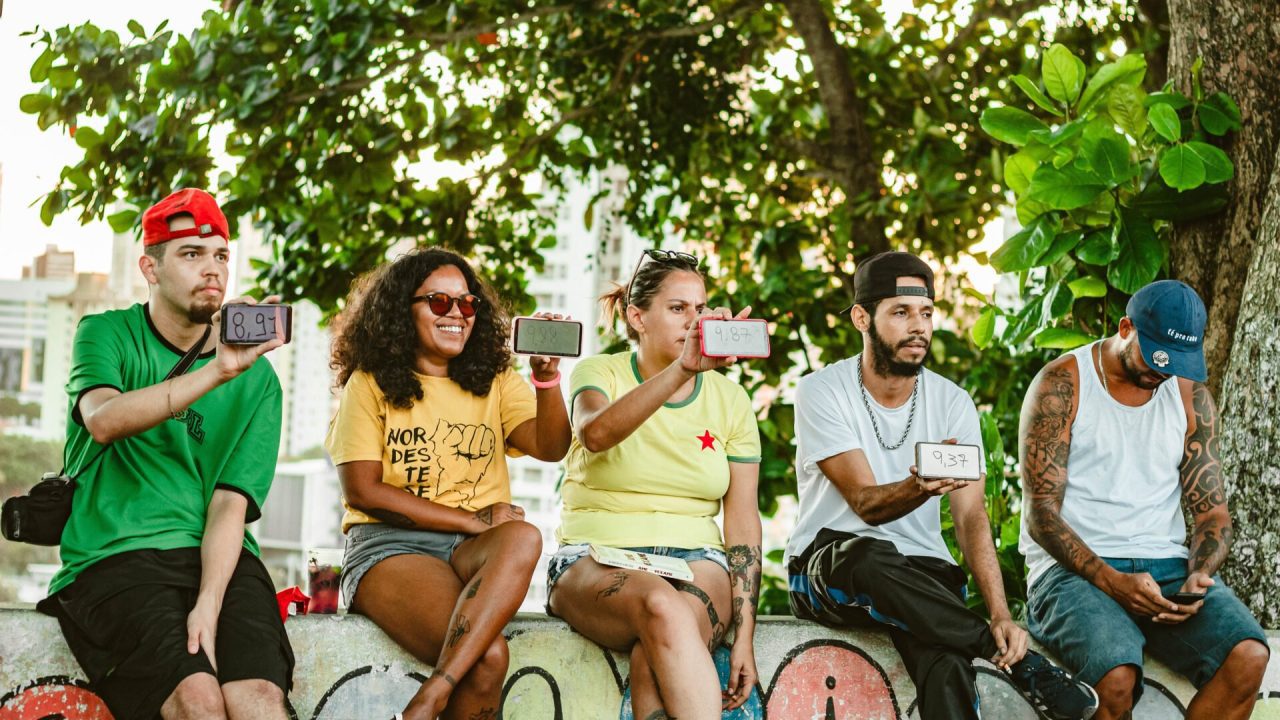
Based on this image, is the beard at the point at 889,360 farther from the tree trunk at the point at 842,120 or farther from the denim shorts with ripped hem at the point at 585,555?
Answer: the tree trunk at the point at 842,120

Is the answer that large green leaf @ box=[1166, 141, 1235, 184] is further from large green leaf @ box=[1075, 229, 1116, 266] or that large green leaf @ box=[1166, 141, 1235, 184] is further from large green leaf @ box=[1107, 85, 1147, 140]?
large green leaf @ box=[1075, 229, 1116, 266]

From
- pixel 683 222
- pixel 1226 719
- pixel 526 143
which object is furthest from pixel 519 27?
pixel 1226 719

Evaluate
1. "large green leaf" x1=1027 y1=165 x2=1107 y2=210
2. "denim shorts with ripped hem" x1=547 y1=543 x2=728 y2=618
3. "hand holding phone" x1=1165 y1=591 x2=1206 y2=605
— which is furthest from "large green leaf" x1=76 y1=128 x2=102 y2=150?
"hand holding phone" x1=1165 y1=591 x2=1206 y2=605

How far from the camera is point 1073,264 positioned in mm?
4738

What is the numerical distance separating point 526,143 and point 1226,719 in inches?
199

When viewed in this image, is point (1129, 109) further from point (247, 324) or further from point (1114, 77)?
point (247, 324)

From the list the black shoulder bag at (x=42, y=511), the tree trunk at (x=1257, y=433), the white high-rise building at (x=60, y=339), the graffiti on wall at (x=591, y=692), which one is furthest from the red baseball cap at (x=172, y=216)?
the white high-rise building at (x=60, y=339)

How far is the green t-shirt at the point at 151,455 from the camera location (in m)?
3.21

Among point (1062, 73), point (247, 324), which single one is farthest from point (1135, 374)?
point (247, 324)

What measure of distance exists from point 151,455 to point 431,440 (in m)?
0.83

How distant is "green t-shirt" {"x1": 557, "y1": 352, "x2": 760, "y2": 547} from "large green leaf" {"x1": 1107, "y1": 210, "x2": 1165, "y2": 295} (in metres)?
1.74

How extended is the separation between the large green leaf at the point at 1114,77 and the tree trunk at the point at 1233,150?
1.03 ft

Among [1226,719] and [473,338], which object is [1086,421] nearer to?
[1226,719]

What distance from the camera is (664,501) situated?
3.76 metres
